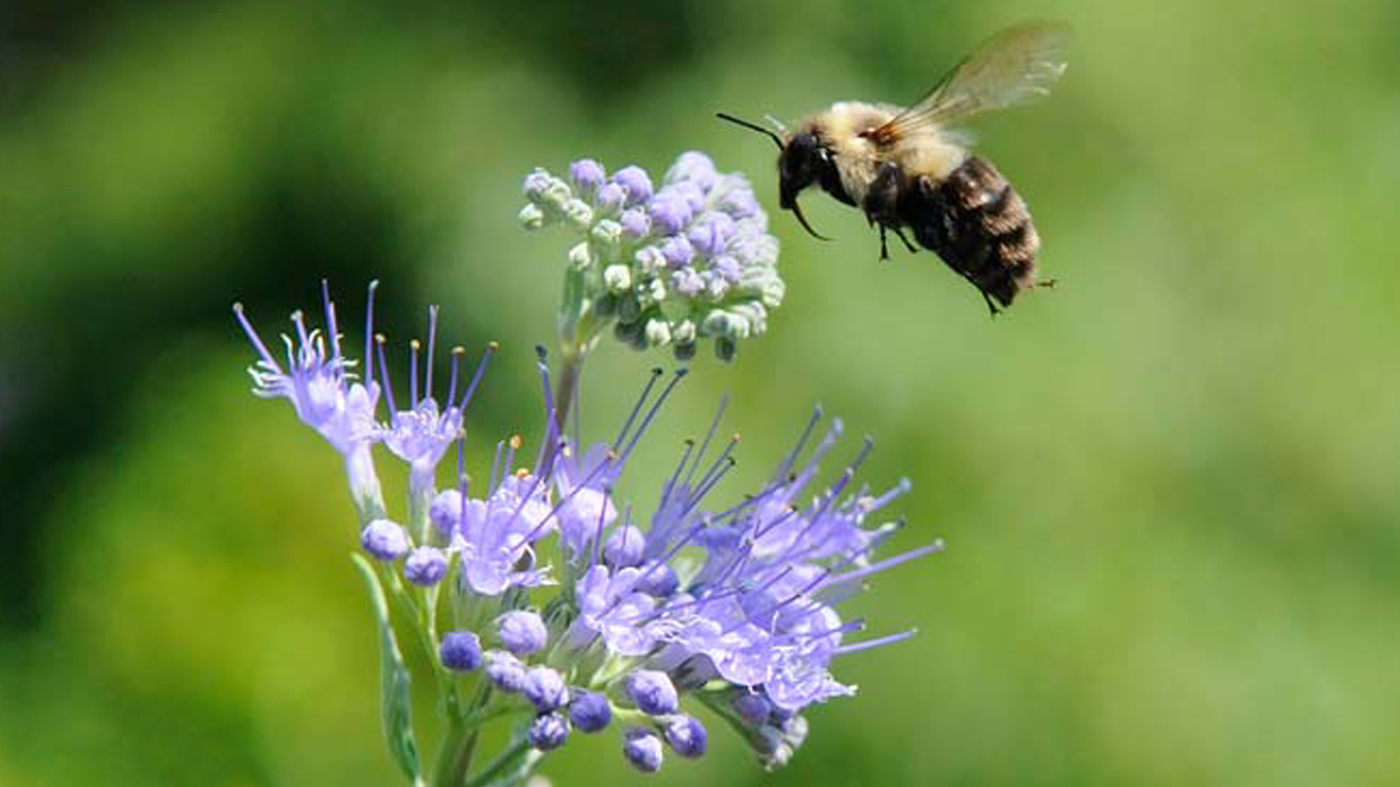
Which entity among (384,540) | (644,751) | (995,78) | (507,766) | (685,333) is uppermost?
(995,78)

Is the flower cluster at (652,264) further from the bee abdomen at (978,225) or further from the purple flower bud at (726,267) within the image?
the bee abdomen at (978,225)

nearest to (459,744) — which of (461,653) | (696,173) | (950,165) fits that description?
(461,653)

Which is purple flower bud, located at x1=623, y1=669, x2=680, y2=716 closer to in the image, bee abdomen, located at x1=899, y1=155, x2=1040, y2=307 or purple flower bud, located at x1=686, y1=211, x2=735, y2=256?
purple flower bud, located at x1=686, y1=211, x2=735, y2=256

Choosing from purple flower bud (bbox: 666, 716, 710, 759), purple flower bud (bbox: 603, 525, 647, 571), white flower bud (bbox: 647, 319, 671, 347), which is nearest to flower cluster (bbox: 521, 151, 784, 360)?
white flower bud (bbox: 647, 319, 671, 347)

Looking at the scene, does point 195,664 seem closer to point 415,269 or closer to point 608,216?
point 415,269

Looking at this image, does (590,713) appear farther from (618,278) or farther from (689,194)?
(689,194)

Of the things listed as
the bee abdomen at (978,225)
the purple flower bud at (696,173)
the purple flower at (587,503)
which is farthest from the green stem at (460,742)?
the bee abdomen at (978,225)
